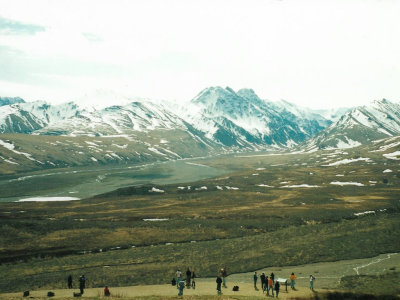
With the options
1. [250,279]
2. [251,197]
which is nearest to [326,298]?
[250,279]

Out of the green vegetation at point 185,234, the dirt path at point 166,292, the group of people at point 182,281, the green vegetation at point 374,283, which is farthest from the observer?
the green vegetation at point 185,234

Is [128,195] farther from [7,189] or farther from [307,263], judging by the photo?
[307,263]

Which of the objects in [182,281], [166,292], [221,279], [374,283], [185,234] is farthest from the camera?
[185,234]

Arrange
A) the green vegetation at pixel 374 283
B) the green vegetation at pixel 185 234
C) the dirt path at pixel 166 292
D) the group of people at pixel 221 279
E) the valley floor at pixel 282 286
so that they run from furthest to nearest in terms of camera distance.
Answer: the green vegetation at pixel 185 234, the green vegetation at pixel 374 283, the valley floor at pixel 282 286, the dirt path at pixel 166 292, the group of people at pixel 221 279

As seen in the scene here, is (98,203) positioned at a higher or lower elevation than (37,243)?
higher

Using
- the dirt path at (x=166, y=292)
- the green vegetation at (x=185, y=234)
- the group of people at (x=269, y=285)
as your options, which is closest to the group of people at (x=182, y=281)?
the dirt path at (x=166, y=292)

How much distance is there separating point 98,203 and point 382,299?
123 m

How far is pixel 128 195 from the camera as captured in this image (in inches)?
6713

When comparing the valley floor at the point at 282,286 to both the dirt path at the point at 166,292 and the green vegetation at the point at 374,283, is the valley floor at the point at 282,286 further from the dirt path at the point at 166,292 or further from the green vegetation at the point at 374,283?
the green vegetation at the point at 374,283

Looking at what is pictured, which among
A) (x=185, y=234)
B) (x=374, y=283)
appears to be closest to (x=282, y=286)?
(x=374, y=283)

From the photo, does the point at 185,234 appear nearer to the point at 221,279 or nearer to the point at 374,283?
the point at 221,279

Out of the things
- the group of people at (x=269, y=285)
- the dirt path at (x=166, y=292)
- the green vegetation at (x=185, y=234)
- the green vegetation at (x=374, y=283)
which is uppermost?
the green vegetation at (x=185, y=234)

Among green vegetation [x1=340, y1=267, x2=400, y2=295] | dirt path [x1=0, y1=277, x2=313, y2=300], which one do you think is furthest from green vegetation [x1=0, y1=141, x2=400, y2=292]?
green vegetation [x1=340, y1=267, x2=400, y2=295]

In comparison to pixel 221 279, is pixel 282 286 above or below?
below
